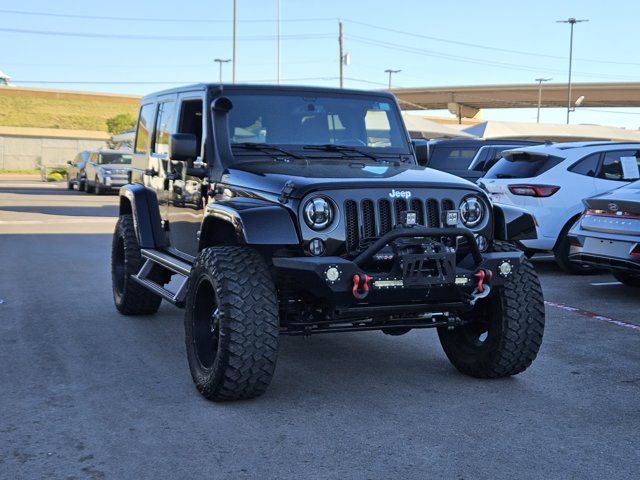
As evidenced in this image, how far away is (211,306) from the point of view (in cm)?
553

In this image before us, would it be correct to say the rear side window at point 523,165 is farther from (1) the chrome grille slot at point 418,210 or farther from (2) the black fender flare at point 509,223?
(1) the chrome grille slot at point 418,210

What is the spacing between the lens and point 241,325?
4883 millimetres

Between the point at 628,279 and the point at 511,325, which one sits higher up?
the point at 511,325

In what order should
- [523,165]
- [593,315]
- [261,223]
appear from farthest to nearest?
[523,165] → [593,315] → [261,223]

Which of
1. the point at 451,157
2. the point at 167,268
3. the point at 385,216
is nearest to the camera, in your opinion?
the point at 385,216

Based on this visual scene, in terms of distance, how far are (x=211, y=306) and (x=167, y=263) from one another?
4.27 ft

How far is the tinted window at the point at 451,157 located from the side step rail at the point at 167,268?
754cm

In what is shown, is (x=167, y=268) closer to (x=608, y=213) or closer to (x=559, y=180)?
(x=608, y=213)

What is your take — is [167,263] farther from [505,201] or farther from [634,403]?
[505,201]

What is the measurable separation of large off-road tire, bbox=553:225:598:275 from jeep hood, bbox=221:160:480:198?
527cm

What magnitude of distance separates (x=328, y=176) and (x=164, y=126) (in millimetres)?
2627

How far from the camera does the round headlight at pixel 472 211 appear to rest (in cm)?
542

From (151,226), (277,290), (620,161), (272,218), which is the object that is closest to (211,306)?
(277,290)

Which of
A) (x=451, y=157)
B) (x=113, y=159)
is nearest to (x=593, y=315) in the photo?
(x=451, y=157)
